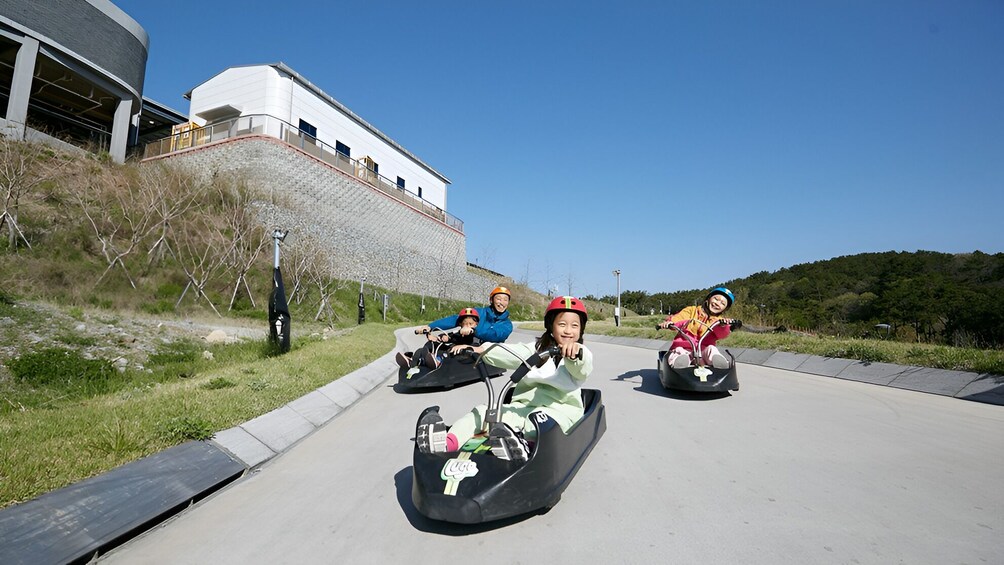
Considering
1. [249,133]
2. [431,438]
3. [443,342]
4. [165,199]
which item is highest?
[249,133]

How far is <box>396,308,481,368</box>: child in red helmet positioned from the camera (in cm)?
852

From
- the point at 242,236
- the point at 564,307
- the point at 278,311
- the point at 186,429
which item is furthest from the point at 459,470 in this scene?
the point at 242,236

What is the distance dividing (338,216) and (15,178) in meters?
17.3

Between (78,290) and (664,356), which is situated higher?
(78,290)

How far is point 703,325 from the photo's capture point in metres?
8.13

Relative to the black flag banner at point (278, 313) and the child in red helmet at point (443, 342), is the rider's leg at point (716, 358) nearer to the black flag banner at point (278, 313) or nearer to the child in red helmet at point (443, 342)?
the child in red helmet at point (443, 342)

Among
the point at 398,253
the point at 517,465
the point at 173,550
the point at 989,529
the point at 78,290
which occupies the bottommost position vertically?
the point at 173,550

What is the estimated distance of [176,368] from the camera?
9070mm

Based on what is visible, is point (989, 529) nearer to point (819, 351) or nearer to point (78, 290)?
point (819, 351)

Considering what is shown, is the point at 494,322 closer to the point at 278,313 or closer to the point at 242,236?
the point at 278,313

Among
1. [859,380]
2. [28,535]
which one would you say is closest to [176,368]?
[28,535]

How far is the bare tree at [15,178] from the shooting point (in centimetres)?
1517

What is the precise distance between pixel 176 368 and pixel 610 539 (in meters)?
8.79

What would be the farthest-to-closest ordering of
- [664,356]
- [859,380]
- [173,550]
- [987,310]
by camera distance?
[987,310]
[859,380]
[664,356]
[173,550]
